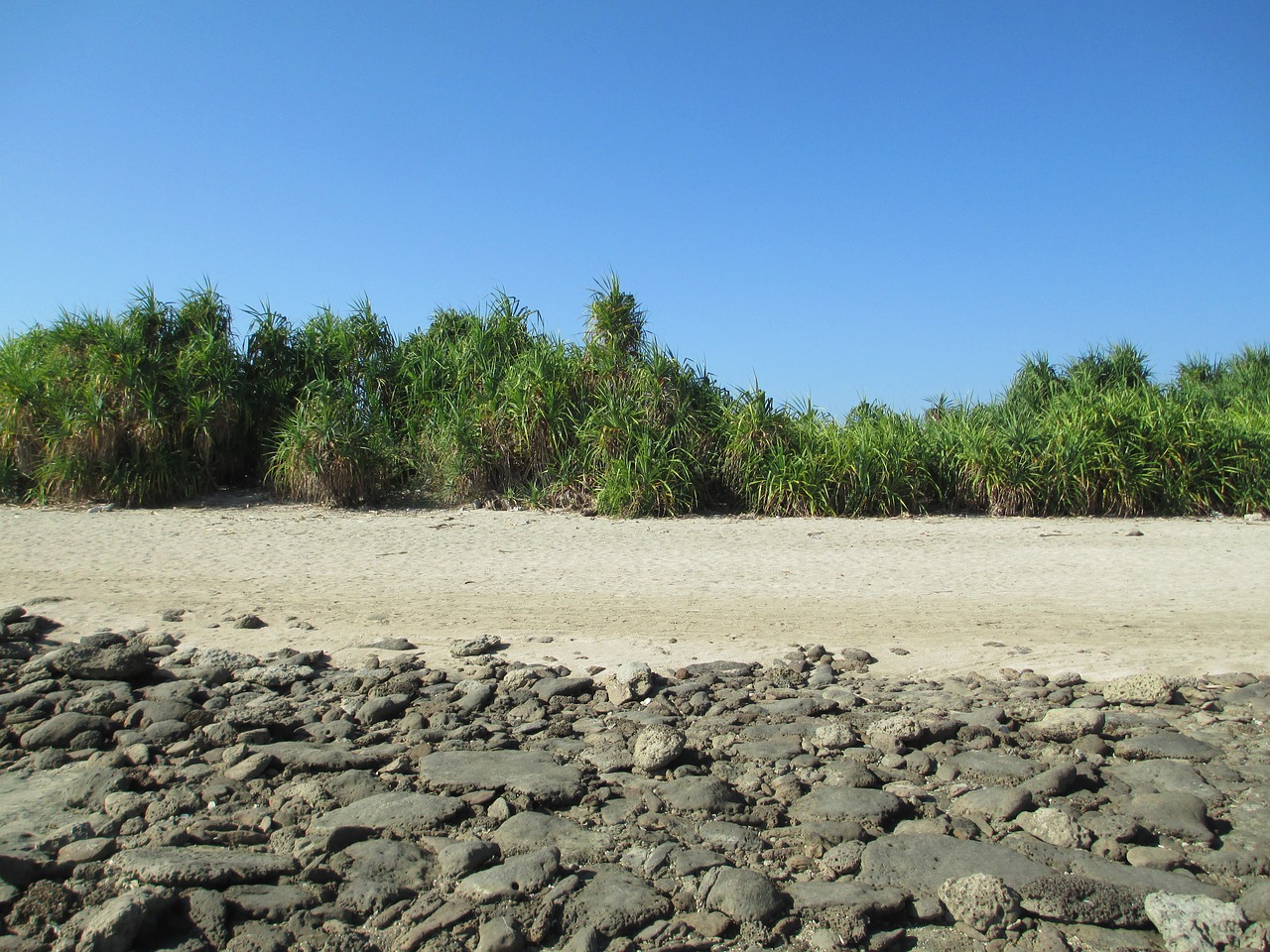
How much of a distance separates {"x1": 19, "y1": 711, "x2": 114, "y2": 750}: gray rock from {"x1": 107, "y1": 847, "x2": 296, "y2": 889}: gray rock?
57.1 inches

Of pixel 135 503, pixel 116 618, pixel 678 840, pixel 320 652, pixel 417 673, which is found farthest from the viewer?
pixel 135 503

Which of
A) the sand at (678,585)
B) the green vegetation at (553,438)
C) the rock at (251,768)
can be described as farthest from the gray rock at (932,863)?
the green vegetation at (553,438)

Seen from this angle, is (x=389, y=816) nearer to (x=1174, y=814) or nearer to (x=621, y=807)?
(x=621, y=807)

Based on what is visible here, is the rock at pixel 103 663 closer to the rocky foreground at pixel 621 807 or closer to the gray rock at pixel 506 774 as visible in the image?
the rocky foreground at pixel 621 807

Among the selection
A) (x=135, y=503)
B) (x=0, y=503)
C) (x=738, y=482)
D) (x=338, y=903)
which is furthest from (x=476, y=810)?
(x=0, y=503)

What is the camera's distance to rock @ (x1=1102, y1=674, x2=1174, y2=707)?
4.89 m

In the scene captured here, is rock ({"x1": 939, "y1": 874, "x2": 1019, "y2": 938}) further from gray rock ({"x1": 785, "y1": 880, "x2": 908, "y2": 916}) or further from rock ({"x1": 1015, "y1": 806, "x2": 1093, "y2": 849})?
rock ({"x1": 1015, "y1": 806, "x2": 1093, "y2": 849})

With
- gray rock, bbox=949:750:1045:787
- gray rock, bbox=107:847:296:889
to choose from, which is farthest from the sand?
gray rock, bbox=107:847:296:889

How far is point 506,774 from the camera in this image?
13.7ft

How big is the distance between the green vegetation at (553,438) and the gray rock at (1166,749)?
7462 millimetres

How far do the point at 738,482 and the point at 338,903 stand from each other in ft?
31.4

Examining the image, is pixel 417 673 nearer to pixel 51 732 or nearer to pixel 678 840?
pixel 51 732

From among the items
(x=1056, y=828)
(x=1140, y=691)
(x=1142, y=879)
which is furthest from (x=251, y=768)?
(x=1140, y=691)

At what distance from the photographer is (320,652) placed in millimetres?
5914
